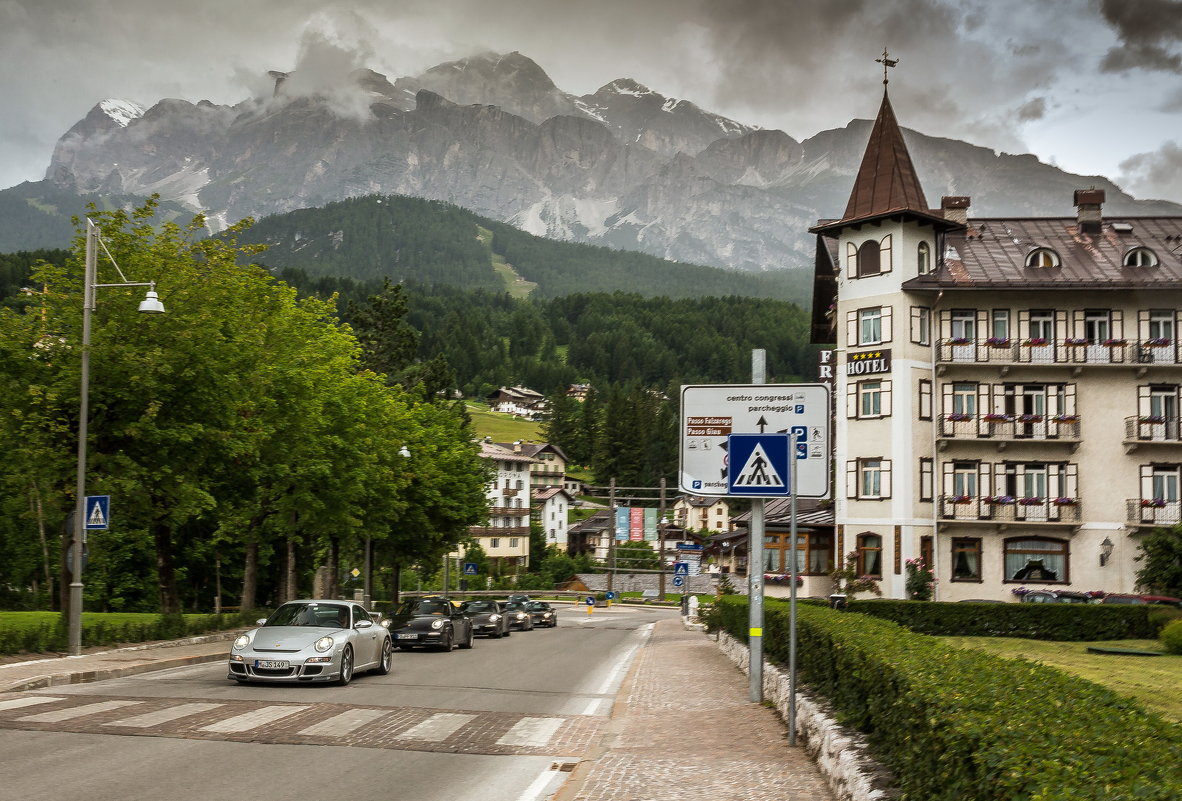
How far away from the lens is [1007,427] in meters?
47.7

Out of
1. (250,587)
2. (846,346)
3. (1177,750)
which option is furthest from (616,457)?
(1177,750)

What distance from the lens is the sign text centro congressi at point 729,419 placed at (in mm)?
16594

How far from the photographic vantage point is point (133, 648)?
24.7 m

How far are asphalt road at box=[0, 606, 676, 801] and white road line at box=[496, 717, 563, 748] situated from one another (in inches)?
1.1

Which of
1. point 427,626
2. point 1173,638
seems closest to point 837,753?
point 1173,638

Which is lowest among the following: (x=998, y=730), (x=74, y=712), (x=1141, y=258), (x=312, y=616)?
(x=74, y=712)

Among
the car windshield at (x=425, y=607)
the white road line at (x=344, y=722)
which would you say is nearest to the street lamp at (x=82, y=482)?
the car windshield at (x=425, y=607)

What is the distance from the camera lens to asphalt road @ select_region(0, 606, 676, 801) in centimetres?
998

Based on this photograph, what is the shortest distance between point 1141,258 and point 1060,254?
10.7ft

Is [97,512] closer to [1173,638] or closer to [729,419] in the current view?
[729,419]

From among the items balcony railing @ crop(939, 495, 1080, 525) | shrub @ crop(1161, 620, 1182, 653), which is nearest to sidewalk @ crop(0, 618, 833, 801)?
shrub @ crop(1161, 620, 1182, 653)

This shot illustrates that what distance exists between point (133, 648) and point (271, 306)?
1455 centimetres

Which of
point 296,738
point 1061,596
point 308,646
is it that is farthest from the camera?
point 1061,596

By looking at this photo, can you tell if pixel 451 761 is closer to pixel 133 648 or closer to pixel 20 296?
pixel 133 648
